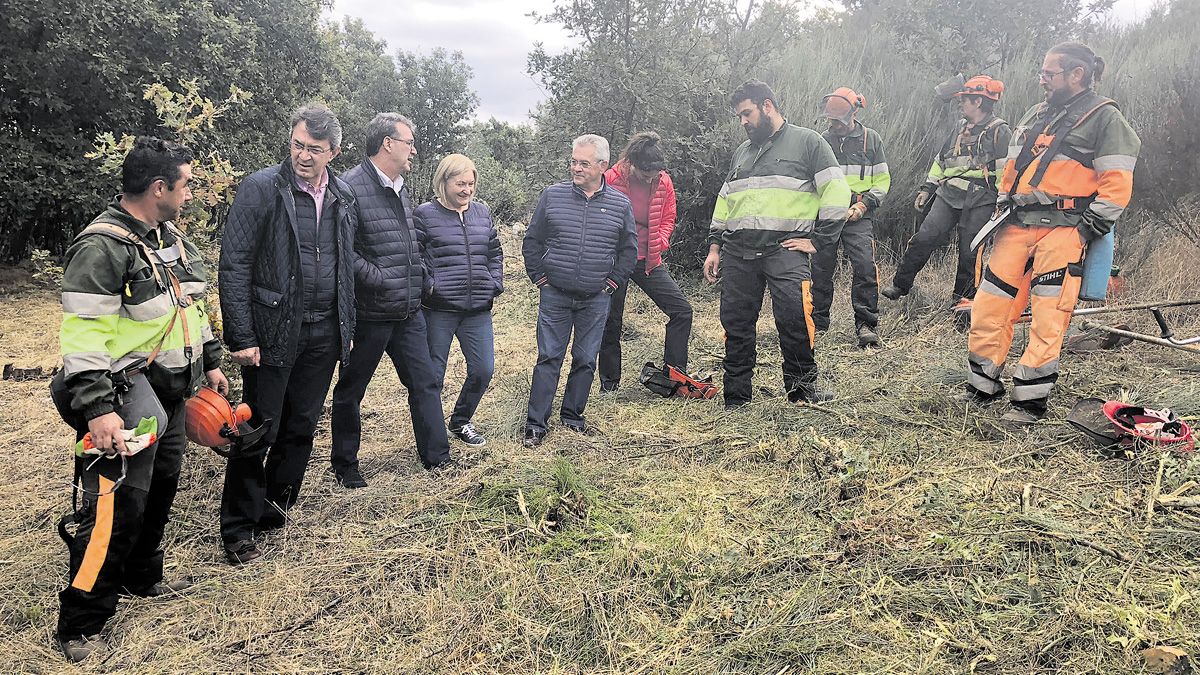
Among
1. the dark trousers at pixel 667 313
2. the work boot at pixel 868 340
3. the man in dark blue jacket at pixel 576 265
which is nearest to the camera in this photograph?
the man in dark blue jacket at pixel 576 265

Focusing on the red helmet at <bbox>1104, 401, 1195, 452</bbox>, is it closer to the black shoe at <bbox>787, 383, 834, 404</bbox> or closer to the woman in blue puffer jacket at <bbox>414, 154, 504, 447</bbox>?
the black shoe at <bbox>787, 383, 834, 404</bbox>

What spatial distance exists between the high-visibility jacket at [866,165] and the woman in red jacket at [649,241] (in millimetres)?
1838

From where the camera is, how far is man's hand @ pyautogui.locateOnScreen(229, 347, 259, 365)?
2.71 m

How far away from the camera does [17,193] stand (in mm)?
8641

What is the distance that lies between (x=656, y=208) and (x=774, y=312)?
114 cm

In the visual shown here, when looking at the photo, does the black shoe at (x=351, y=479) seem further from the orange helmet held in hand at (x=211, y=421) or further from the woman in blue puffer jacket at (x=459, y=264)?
the orange helmet held in hand at (x=211, y=421)

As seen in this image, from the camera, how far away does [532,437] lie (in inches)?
165

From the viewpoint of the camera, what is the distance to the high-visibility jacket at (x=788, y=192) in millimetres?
4211

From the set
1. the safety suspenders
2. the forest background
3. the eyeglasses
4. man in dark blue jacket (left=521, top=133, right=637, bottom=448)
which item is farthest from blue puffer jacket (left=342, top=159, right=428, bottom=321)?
the forest background

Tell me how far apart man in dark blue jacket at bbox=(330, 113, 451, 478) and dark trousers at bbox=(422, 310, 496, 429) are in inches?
8.7

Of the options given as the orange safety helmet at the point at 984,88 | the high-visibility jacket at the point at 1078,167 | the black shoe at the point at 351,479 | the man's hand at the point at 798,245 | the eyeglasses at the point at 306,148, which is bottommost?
the black shoe at the point at 351,479

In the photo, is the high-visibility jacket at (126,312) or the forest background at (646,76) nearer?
the high-visibility jacket at (126,312)

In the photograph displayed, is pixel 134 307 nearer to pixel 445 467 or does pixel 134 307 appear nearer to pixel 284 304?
pixel 284 304

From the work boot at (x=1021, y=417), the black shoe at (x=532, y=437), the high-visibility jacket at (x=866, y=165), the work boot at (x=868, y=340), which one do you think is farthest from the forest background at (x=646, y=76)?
the black shoe at (x=532, y=437)
